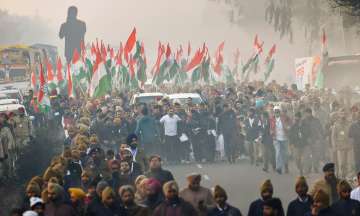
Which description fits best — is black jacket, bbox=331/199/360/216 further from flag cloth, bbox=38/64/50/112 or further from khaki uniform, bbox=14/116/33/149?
flag cloth, bbox=38/64/50/112

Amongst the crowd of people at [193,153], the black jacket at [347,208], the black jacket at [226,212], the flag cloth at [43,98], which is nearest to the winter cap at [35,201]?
the crowd of people at [193,153]

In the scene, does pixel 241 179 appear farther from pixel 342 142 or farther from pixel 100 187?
pixel 100 187

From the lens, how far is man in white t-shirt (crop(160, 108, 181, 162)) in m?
22.2

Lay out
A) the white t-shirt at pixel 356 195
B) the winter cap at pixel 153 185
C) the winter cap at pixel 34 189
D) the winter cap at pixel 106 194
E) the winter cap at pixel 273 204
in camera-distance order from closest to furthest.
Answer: the winter cap at pixel 273 204, the winter cap at pixel 106 194, the winter cap at pixel 153 185, the winter cap at pixel 34 189, the white t-shirt at pixel 356 195

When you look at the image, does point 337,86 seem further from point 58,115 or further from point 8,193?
point 8,193

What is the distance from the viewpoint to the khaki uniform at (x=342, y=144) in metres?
18.2

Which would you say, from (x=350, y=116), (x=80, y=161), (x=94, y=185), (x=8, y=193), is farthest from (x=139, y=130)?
(x=94, y=185)

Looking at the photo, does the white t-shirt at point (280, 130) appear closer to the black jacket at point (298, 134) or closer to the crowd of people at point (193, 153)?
the crowd of people at point (193, 153)

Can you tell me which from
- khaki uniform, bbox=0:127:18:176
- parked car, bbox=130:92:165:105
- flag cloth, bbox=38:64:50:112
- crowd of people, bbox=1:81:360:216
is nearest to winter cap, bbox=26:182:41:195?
crowd of people, bbox=1:81:360:216

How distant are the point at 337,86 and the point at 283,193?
16760mm

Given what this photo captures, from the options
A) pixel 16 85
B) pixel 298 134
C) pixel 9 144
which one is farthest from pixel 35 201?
pixel 16 85

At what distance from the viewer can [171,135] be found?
22375 mm

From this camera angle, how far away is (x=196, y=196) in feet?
33.8

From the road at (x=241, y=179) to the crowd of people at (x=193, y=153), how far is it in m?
0.46
